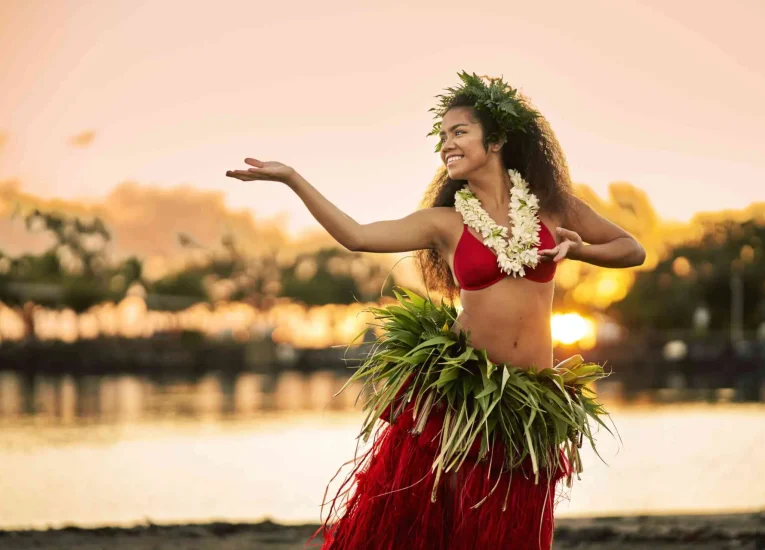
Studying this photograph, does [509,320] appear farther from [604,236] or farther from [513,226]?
[604,236]

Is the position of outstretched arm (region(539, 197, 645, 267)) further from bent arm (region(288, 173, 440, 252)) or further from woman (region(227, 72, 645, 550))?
bent arm (region(288, 173, 440, 252))

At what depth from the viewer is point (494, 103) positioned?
356 cm

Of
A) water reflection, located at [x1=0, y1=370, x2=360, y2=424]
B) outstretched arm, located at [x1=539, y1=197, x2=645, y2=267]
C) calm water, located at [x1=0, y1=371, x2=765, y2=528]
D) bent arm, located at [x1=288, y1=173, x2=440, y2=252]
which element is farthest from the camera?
water reflection, located at [x1=0, y1=370, x2=360, y2=424]

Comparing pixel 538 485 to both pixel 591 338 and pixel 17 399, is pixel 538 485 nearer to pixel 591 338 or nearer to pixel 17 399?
pixel 17 399

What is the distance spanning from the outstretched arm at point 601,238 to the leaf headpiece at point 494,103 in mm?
350

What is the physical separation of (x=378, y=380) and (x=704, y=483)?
991cm

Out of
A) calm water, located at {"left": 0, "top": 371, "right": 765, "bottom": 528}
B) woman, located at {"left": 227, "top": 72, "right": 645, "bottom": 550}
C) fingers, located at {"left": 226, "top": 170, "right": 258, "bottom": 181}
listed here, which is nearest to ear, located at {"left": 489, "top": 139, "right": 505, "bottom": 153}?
woman, located at {"left": 227, "top": 72, "right": 645, "bottom": 550}

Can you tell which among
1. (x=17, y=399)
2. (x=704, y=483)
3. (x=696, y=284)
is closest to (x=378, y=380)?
(x=704, y=483)

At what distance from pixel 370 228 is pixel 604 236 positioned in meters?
0.88

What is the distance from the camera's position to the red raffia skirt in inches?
132

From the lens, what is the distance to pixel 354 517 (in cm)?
344

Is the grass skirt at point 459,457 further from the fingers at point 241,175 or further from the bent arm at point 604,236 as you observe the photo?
the fingers at point 241,175

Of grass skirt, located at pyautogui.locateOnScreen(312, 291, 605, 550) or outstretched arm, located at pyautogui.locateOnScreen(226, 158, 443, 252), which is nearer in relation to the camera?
outstretched arm, located at pyautogui.locateOnScreen(226, 158, 443, 252)

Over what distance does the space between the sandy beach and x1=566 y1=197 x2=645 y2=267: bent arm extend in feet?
9.40
